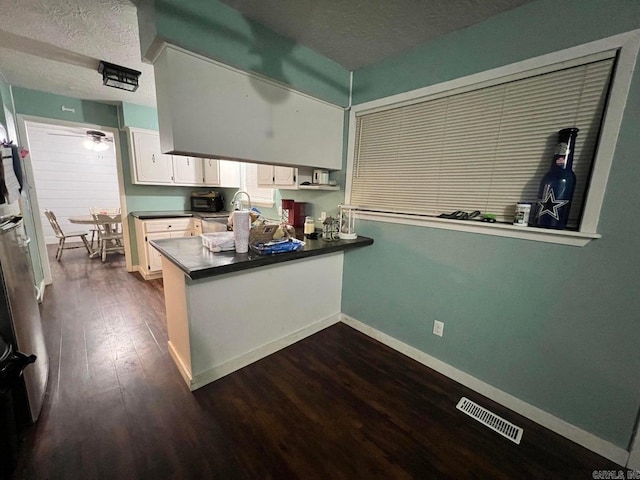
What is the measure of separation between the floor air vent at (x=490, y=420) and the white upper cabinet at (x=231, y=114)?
213cm

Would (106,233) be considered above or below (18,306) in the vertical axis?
below

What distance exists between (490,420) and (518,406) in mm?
233

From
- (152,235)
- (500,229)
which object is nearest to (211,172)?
(152,235)

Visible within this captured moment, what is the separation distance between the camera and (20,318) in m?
1.42

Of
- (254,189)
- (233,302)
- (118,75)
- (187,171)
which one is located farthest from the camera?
(187,171)

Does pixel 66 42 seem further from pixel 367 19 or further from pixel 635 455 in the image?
pixel 635 455

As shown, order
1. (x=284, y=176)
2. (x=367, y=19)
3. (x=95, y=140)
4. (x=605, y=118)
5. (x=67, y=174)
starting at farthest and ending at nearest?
(x=67, y=174), (x=95, y=140), (x=284, y=176), (x=367, y=19), (x=605, y=118)

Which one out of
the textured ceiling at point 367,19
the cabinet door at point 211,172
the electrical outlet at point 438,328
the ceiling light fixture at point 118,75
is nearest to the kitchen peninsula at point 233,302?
the electrical outlet at point 438,328

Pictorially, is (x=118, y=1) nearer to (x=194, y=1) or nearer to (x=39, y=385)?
(x=194, y=1)

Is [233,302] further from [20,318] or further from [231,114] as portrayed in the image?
[231,114]

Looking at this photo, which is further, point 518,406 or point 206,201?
point 206,201

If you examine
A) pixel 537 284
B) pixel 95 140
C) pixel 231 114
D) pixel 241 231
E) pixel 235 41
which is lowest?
pixel 537 284

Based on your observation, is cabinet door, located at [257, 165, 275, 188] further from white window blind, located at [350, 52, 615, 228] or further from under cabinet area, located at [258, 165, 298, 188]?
white window blind, located at [350, 52, 615, 228]

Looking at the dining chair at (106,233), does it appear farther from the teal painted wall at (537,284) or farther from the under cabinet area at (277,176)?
the teal painted wall at (537,284)
